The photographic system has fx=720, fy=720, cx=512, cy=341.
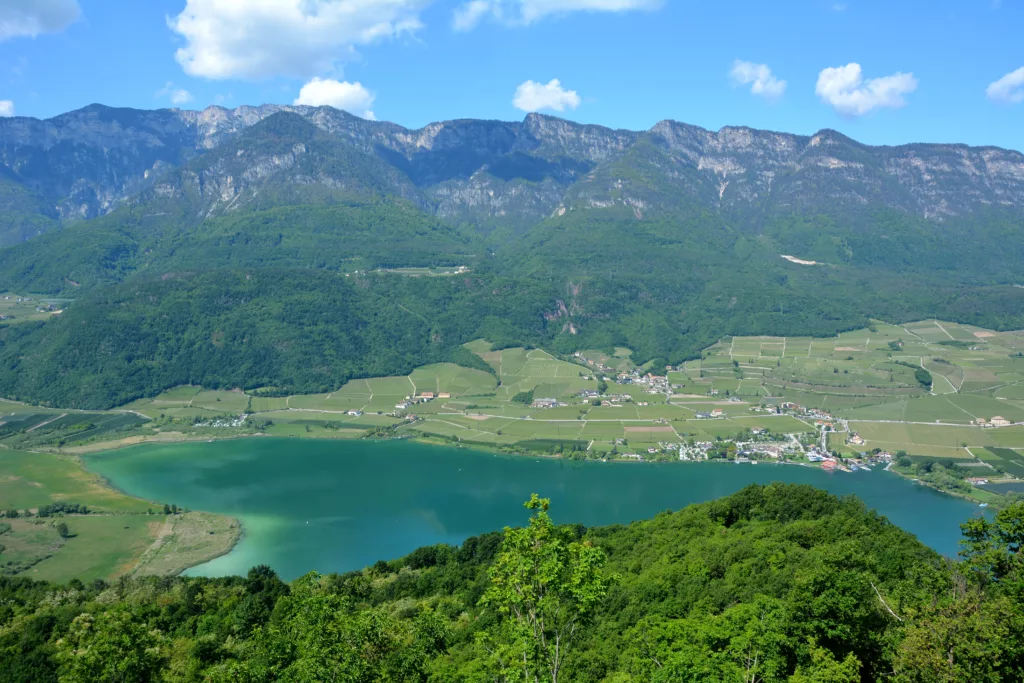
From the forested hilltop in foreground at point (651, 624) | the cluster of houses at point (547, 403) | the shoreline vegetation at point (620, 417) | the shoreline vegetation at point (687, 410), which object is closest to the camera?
the forested hilltop in foreground at point (651, 624)

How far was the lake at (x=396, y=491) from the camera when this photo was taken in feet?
160

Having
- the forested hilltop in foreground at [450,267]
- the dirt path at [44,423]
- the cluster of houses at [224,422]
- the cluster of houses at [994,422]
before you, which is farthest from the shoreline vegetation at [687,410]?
the forested hilltop in foreground at [450,267]

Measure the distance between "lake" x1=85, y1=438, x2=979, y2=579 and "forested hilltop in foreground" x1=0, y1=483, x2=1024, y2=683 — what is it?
20.3 meters

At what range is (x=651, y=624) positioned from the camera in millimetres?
17359

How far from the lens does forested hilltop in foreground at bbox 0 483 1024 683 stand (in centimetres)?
1228

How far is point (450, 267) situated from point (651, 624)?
419 ft

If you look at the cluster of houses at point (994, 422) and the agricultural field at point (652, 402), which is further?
the agricultural field at point (652, 402)

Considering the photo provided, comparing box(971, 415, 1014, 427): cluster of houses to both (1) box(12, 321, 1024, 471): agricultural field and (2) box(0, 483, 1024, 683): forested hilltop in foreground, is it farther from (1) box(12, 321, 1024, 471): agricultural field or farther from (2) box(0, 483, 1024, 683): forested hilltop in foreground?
(2) box(0, 483, 1024, 683): forested hilltop in foreground

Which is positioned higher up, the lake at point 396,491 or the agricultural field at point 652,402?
the agricultural field at point 652,402

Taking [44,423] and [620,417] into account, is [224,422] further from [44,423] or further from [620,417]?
[620,417]

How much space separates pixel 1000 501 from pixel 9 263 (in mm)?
172025

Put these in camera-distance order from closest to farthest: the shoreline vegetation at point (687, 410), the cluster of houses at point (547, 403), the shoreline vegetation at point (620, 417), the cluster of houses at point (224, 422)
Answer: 1. the shoreline vegetation at point (620, 417)
2. the shoreline vegetation at point (687, 410)
3. the cluster of houses at point (224, 422)
4. the cluster of houses at point (547, 403)

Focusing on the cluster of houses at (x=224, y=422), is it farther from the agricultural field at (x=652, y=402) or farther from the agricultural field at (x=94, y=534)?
the agricultural field at (x=94, y=534)

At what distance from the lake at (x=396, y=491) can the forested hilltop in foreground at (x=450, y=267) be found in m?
28.4
